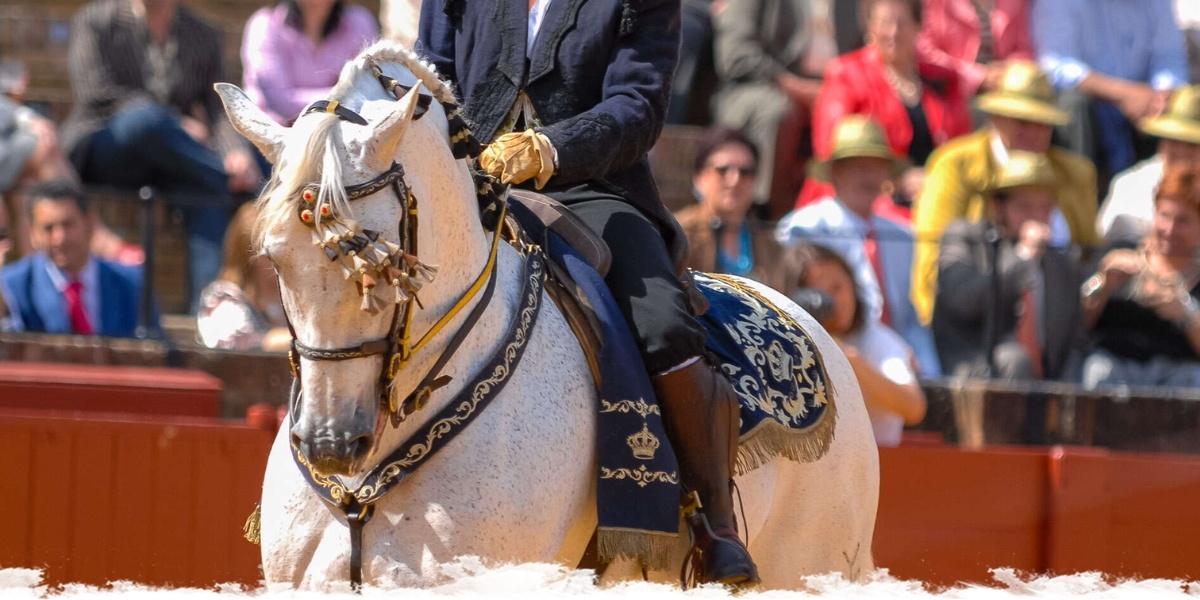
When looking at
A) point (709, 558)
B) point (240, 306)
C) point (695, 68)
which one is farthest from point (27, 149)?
point (709, 558)

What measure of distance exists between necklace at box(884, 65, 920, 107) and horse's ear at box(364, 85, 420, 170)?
6.72m

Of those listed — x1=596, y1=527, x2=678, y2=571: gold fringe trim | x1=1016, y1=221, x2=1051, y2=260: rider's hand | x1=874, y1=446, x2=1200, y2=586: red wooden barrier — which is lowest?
x1=874, y1=446, x2=1200, y2=586: red wooden barrier

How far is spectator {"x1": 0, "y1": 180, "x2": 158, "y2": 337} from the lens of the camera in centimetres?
791

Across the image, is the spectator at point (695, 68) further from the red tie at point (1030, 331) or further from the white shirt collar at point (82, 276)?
the white shirt collar at point (82, 276)

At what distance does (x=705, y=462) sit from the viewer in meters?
4.56

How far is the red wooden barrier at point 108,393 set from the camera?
7.27 metres

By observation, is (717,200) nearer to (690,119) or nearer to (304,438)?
(690,119)

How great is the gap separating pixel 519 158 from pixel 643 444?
750mm

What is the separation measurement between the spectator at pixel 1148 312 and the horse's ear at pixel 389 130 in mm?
5690

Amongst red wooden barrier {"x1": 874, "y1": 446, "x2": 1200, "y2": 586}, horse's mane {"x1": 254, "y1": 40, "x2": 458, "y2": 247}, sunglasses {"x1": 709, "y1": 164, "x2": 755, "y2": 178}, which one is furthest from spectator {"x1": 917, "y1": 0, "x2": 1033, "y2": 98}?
horse's mane {"x1": 254, "y1": 40, "x2": 458, "y2": 247}

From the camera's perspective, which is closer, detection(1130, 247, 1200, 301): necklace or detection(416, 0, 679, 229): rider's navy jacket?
detection(416, 0, 679, 229): rider's navy jacket

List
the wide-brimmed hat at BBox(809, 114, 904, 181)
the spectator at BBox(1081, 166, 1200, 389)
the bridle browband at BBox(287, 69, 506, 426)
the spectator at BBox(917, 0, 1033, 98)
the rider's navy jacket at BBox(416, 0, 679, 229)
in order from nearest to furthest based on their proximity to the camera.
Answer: the bridle browband at BBox(287, 69, 506, 426) → the rider's navy jacket at BBox(416, 0, 679, 229) → the spectator at BBox(1081, 166, 1200, 389) → the wide-brimmed hat at BBox(809, 114, 904, 181) → the spectator at BBox(917, 0, 1033, 98)

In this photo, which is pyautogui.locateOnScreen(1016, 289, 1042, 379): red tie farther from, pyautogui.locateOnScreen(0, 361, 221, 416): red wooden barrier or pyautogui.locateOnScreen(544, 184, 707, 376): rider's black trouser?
pyautogui.locateOnScreen(544, 184, 707, 376): rider's black trouser

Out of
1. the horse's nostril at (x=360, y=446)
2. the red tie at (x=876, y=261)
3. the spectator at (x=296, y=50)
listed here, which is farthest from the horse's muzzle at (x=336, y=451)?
the spectator at (x=296, y=50)
